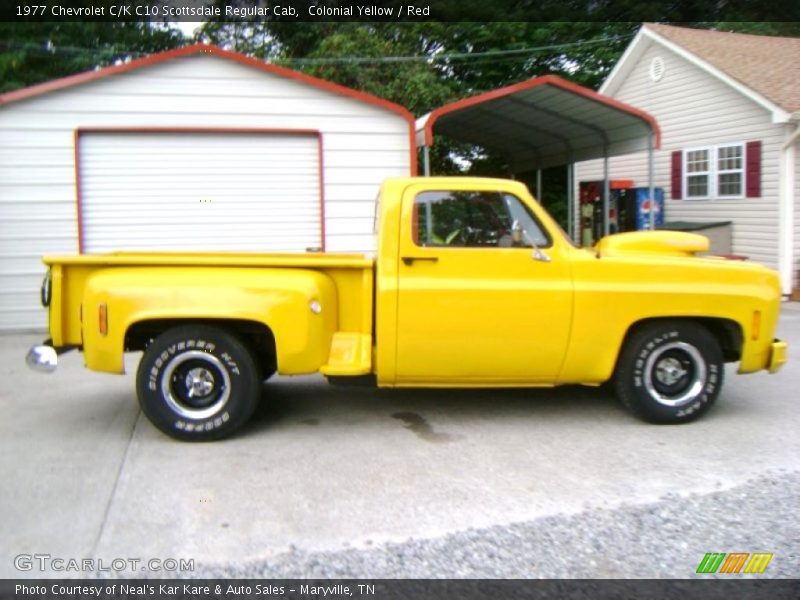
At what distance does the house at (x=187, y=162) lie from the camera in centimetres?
1070

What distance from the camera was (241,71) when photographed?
11.0 meters

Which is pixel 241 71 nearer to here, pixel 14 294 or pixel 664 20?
pixel 14 294

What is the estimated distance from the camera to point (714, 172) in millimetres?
15375

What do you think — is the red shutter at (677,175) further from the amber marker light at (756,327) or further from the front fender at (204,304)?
the front fender at (204,304)

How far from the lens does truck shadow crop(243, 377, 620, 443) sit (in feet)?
20.8

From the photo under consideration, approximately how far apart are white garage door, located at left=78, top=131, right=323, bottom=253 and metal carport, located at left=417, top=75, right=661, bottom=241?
190 centimetres

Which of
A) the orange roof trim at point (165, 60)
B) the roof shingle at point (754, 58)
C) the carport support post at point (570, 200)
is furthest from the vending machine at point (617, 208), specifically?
the orange roof trim at point (165, 60)

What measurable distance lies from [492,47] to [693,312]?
2025 centimetres

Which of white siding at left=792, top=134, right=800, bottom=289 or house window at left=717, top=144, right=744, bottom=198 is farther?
house window at left=717, top=144, right=744, bottom=198

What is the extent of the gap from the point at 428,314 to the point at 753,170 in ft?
35.3

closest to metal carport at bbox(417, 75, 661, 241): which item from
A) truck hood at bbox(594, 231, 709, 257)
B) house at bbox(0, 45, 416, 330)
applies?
house at bbox(0, 45, 416, 330)

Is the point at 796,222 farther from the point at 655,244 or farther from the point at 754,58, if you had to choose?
the point at 655,244

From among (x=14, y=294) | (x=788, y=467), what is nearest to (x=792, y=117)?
(x=788, y=467)

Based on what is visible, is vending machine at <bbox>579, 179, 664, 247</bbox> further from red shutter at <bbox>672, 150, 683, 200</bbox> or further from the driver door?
the driver door
